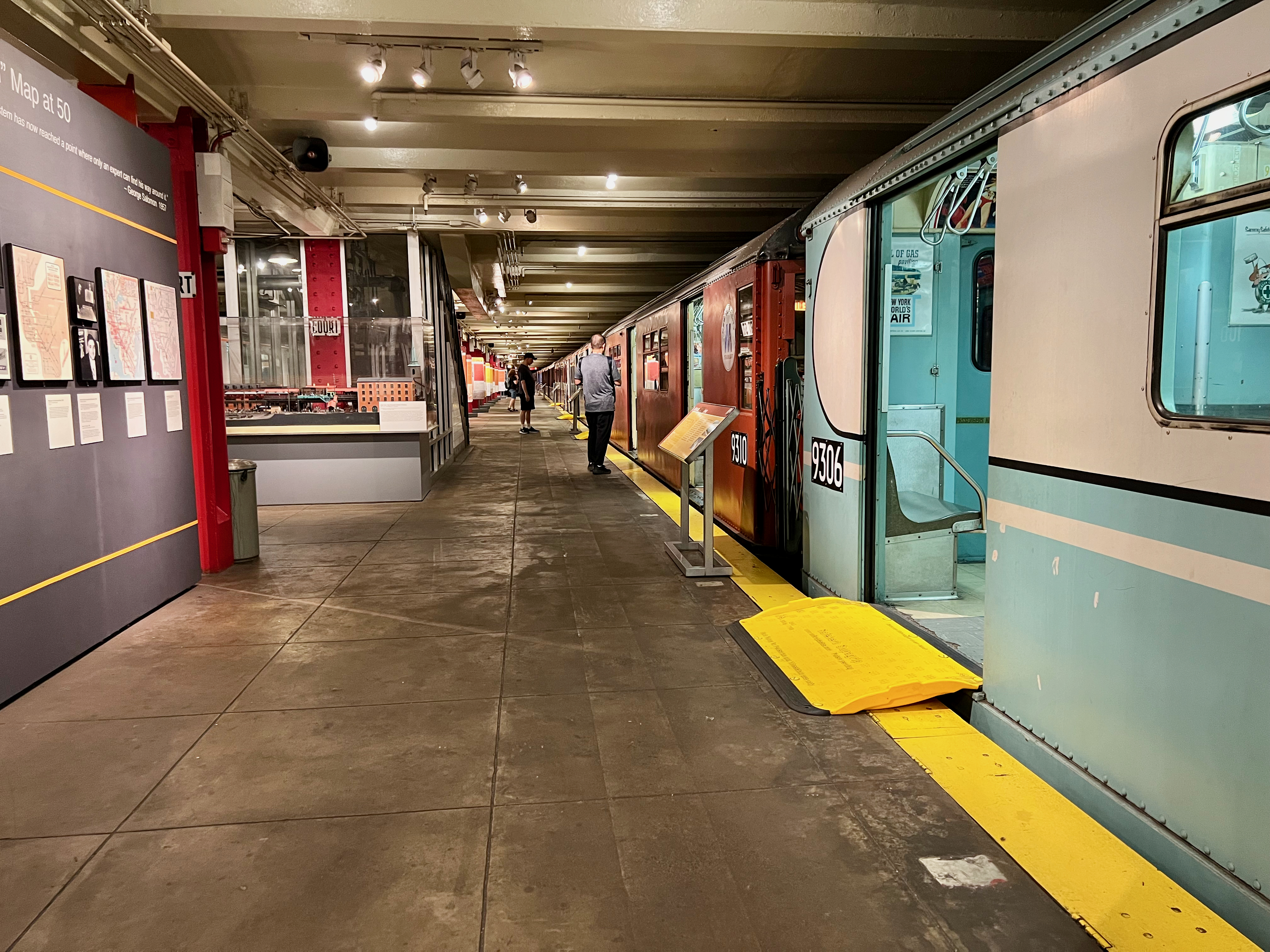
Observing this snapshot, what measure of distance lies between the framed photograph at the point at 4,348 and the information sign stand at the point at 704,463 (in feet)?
12.1

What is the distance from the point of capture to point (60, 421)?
405cm

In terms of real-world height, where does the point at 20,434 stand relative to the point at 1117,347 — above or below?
below

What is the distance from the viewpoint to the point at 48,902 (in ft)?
7.34

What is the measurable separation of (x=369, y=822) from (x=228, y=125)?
548cm

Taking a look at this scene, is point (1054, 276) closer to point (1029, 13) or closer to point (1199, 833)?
point (1199, 833)

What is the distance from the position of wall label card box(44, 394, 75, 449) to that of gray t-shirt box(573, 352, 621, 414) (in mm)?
7330

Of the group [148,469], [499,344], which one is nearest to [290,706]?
[148,469]

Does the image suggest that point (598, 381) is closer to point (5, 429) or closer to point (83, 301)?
point (83, 301)

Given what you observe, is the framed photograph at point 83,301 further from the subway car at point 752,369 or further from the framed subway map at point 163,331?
the subway car at point 752,369

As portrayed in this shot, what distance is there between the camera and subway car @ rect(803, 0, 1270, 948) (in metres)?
2.03

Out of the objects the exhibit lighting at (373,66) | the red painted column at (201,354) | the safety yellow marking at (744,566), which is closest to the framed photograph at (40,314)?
the red painted column at (201,354)

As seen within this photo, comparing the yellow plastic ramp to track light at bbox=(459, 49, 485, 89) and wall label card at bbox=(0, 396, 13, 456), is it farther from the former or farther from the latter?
track light at bbox=(459, 49, 485, 89)

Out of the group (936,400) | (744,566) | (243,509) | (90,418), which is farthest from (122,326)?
(936,400)

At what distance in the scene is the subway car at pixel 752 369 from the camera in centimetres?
574
